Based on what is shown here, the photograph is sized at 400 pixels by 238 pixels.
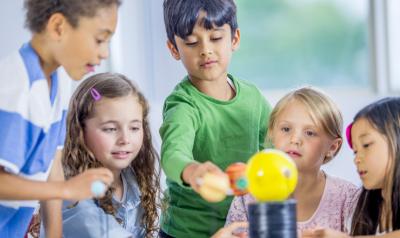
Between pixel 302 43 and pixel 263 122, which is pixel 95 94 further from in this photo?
pixel 302 43

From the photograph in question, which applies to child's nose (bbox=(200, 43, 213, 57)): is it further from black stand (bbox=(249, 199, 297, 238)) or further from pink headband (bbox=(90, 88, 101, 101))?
black stand (bbox=(249, 199, 297, 238))

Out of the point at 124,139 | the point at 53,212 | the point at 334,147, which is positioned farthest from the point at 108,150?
the point at 334,147

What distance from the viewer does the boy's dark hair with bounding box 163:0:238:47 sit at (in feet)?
3.58

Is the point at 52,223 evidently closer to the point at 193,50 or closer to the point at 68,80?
the point at 68,80

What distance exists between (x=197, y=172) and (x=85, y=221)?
0.27 m

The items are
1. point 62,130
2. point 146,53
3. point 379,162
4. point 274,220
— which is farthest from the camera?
point 146,53

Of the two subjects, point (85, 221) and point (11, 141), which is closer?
point (11, 141)

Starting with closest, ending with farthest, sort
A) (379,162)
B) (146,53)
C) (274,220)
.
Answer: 1. (274,220)
2. (379,162)
3. (146,53)

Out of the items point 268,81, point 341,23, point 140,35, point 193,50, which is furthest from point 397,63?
point 193,50

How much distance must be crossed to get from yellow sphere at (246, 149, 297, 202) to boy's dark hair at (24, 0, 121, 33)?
0.84ft

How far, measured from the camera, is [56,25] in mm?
857

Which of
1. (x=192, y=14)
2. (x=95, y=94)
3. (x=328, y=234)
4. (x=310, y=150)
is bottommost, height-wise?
(x=328, y=234)

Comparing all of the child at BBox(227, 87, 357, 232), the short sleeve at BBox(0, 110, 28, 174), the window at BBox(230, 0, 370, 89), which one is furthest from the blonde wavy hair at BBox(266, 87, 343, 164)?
the window at BBox(230, 0, 370, 89)

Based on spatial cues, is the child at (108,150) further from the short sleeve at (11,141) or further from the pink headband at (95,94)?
the short sleeve at (11,141)
